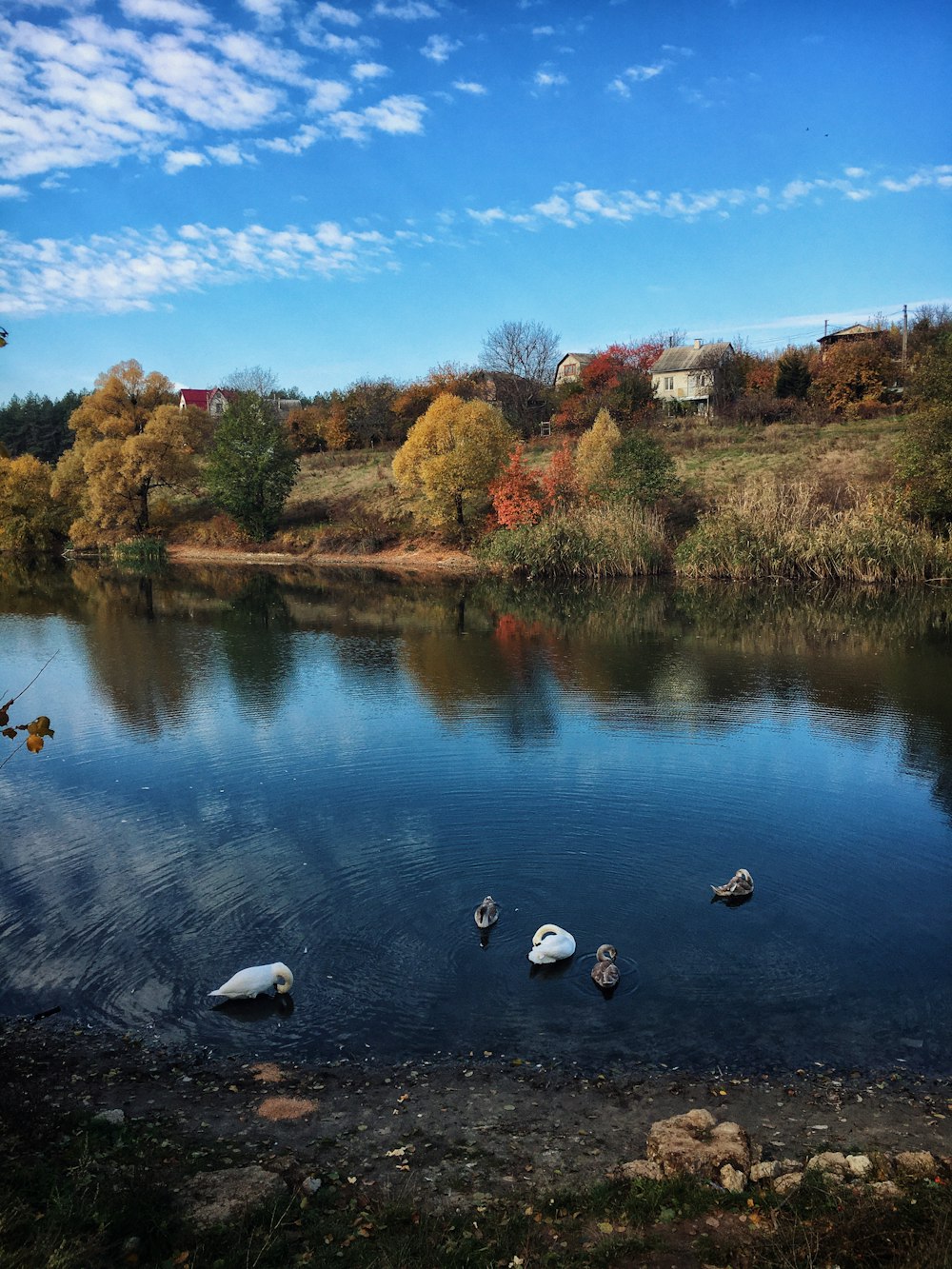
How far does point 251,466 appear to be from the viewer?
206ft

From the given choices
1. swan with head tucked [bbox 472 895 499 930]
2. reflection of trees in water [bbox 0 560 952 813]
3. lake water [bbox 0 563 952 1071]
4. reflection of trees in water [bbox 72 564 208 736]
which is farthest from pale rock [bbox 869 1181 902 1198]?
reflection of trees in water [bbox 72 564 208 736]

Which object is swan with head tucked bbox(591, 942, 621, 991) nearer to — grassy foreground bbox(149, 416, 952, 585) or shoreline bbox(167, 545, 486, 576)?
grassy foreground bbox(149, 416, 952, 585)

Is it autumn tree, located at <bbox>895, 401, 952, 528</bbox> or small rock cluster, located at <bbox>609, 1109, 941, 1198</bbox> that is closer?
small rock cluster, located at <bbox>609, 1109, 941, 1198</bbox>

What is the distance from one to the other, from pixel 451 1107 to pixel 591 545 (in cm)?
4187

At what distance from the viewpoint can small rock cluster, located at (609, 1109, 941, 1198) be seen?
6.36m

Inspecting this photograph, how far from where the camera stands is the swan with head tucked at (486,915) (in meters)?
10.9

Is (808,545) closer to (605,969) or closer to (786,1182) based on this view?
(605,969)

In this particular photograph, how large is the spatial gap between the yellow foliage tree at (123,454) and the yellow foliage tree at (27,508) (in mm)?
1660

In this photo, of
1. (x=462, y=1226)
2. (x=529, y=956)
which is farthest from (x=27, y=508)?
(x=462, y=1226)

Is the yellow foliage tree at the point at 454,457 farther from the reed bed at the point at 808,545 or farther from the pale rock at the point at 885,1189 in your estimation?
the pale rock at the point at 885,1189

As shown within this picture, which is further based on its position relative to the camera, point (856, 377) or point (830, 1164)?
point (856, 377)

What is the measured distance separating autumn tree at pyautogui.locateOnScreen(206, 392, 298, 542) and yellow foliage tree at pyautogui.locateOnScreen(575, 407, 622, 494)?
21.6 meters

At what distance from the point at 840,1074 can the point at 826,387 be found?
7169cm

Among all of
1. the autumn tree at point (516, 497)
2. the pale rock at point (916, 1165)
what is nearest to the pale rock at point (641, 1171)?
the pale rock at point (916, 1165)
